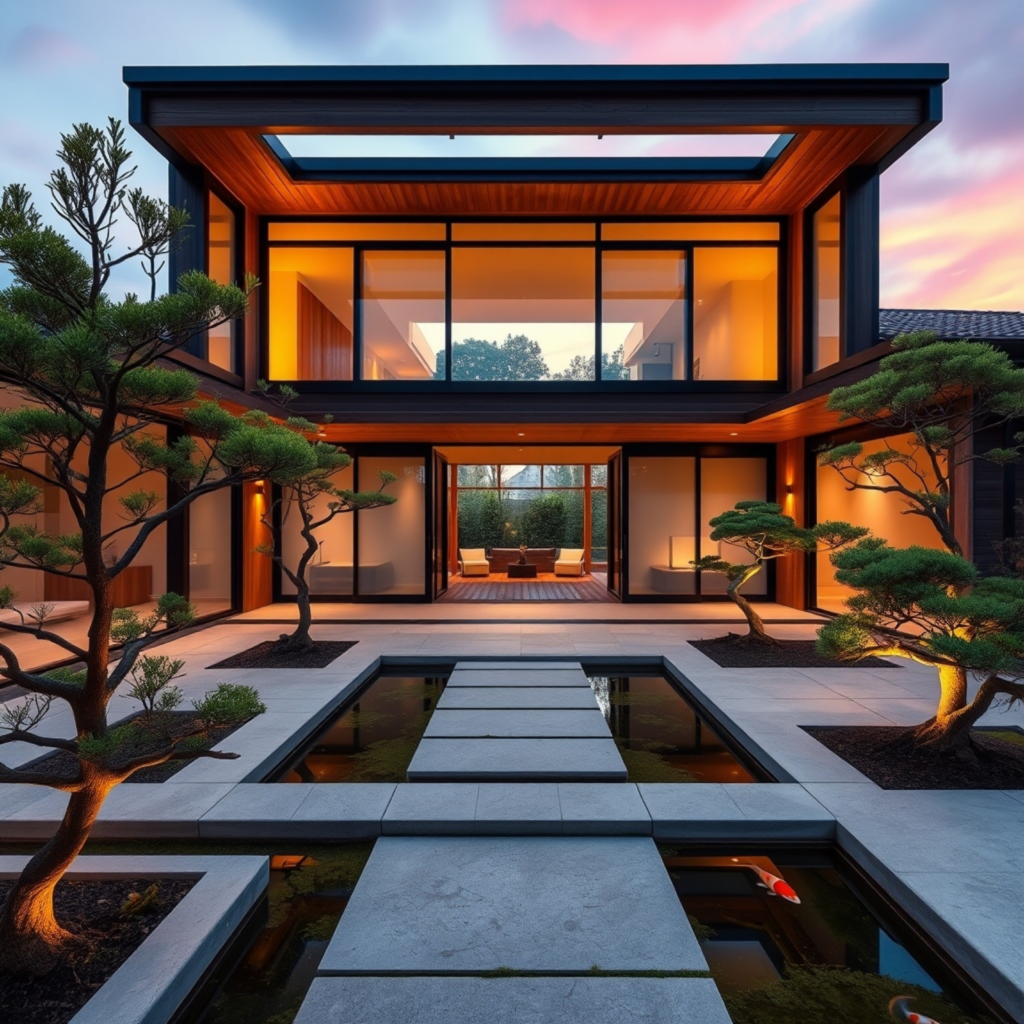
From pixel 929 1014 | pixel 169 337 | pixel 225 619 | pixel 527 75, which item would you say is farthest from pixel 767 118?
pixel 225 619

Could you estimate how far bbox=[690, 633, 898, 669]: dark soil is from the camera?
6438 mm

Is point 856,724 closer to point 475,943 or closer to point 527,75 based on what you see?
point 475,943

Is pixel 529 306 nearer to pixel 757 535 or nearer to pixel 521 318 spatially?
pixel 521 318

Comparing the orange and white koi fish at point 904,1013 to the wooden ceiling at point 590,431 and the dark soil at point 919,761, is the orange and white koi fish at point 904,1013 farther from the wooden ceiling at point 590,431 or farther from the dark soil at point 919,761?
the wooden ceiling at point 590,431

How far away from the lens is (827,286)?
9422mm

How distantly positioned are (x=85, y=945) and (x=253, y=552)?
7.88 meters

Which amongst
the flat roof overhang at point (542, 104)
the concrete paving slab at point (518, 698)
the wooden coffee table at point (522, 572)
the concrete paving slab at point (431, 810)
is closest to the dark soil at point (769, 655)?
the concrete paving slab at point (518, 698)

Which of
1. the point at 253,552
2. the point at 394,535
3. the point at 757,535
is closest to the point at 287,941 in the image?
the point at 757,535

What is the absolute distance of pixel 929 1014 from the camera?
2084 mm

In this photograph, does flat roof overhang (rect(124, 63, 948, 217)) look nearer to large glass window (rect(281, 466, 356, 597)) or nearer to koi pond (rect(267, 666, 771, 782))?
large glass window (rect(281, 466, 356, 597))

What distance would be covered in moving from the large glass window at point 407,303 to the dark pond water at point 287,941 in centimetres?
861

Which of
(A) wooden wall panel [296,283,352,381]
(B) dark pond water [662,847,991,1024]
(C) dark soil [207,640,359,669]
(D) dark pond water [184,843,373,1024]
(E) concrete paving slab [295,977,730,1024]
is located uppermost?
(A) wooden wall panel [296,283,352,381]

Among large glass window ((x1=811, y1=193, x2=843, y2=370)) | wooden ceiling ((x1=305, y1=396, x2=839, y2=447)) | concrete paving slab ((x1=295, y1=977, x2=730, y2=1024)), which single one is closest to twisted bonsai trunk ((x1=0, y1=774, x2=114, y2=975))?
concrete paving slab ((x1=295, y1=977, x2=730, y2=1024))

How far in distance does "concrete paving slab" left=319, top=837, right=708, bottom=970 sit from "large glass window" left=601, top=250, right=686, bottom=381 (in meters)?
8.82
